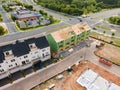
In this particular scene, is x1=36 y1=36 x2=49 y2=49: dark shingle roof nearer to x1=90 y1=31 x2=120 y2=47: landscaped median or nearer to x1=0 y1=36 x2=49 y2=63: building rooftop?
x1=0 y1=36 x2=49 y2=63: building rooftop

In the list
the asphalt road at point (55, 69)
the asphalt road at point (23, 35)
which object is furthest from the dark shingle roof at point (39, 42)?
the asphalt road at point (23, 35)

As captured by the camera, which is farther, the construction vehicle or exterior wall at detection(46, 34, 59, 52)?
exterior wall at detection(46, 34, 59, 52)

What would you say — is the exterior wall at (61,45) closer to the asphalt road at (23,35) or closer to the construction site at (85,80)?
the construction site at (85,80)

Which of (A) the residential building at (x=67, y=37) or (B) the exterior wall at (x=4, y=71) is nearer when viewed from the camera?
(B) the exterior wall at (x=4, y=71)

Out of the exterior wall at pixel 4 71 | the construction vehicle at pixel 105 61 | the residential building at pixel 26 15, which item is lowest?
the construction vehicle at pixel 105 61

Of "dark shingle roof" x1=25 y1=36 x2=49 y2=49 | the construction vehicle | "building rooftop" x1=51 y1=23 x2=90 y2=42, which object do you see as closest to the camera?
"dark shingle roof" x1=25 y1=36 x2=49 y2=49

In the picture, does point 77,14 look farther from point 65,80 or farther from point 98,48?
point 65,80

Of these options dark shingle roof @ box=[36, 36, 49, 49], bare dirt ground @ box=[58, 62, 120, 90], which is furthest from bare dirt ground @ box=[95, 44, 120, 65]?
dark shingle roof @ box=[36, 36, 49, 49]
